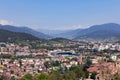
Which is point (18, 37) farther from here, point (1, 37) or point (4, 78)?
point (4, 78)

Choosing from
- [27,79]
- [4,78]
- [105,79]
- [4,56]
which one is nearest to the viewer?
[27,79]

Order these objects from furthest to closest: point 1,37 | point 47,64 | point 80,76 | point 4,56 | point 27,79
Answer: point 1,37
point 4,56
point 47,64
point 80,76
point 27,79

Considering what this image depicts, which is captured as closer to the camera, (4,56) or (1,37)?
(4,56)

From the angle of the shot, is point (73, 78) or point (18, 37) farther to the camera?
point (18, 37)

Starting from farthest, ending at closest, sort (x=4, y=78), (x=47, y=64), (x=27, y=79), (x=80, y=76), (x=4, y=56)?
(x=4, y=56) → (x=47, y=64) → (x=4, y=78) → (x=80, y=76) → (x=27, y=79)

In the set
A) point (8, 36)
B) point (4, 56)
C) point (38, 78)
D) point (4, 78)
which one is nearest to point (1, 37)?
point (8, 36)

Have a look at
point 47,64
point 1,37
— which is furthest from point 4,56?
point 1,37

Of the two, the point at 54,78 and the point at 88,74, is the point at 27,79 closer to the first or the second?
the point at 54,78

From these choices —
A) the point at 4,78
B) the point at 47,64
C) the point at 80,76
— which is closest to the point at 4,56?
the point at 47,64

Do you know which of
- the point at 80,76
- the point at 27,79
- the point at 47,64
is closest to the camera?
the point at 27,79
